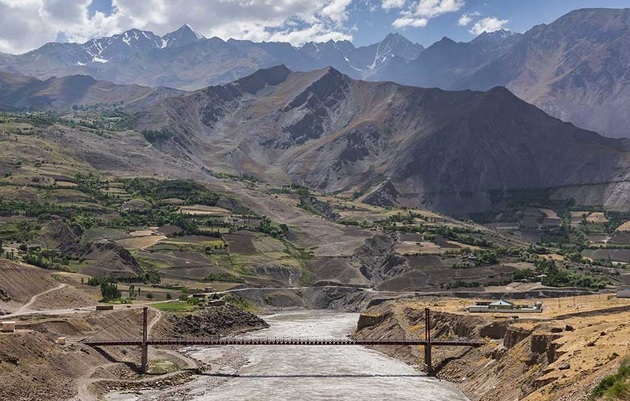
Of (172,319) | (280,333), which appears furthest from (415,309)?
(172,319)

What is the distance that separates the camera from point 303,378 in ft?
321

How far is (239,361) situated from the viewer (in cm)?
11556

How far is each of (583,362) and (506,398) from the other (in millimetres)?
12242

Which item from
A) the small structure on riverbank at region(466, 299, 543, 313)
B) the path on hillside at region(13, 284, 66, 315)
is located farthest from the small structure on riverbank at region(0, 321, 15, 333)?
the small structure on riverbank at region(466, 299, 543, 313)

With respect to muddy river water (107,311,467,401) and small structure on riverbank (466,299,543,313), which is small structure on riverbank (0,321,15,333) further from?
small structure on riverbank (466,299,543,313)

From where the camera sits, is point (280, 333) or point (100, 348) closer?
point (100, 348)

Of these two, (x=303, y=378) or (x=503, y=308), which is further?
(x=503, y=308)

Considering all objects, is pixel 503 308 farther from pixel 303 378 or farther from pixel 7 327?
pixel 7 327

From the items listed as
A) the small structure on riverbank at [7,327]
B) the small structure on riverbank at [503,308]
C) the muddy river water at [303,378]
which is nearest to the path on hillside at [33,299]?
the muddy river water at [303,378]

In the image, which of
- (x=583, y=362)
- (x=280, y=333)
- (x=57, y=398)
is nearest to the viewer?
(x=583, y=362)

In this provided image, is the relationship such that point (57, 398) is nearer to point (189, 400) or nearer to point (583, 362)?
point (189, 400)

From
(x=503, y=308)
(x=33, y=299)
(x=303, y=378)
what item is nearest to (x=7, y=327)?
(x=303, y=378)

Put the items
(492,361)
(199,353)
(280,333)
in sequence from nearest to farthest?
1. (492,361)
2. (199,353)
3. (280,333)

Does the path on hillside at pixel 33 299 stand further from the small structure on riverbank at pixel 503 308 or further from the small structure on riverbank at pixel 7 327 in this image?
the small structure on riverbank at pixel 503 308
